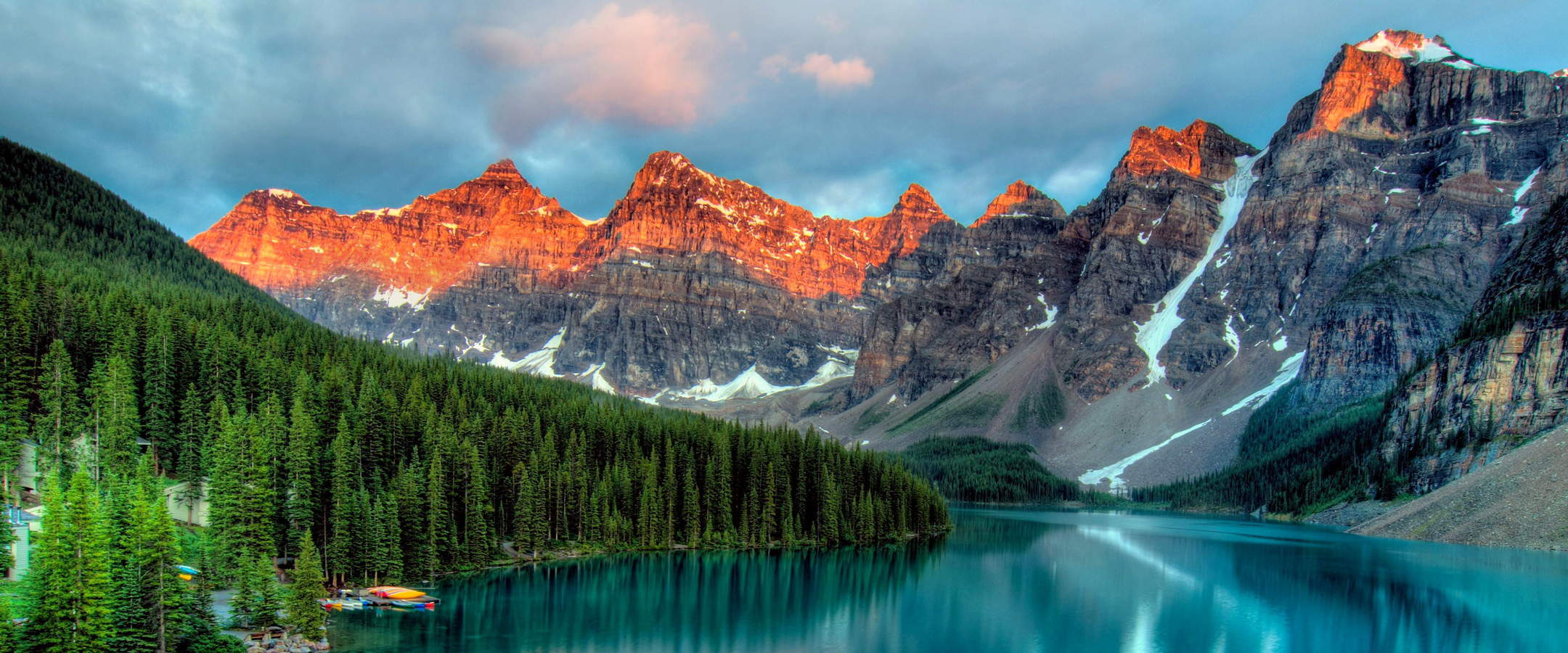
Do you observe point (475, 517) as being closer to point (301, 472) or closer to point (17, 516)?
point (301, 472)

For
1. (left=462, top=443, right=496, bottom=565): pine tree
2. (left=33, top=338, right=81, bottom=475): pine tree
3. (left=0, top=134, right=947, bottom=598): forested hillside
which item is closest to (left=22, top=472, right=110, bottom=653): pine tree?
(left=0, top=134, right=947, bottom=598): forested hillside

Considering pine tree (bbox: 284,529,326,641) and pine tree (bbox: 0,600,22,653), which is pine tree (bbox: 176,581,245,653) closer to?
pine tree (bbox: 284,529,326,641)

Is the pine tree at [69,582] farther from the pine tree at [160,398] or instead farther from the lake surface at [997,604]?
the pine tree at [160,398]

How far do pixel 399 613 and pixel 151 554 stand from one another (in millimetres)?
19334

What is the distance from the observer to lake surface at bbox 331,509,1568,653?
51.7 metres

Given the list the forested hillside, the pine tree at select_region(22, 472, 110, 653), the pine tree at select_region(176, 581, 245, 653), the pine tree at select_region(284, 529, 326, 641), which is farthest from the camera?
the forested hillside

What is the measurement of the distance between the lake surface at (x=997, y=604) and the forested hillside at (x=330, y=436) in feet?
18.1

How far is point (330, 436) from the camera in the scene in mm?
70938

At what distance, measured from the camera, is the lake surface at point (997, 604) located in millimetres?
51719

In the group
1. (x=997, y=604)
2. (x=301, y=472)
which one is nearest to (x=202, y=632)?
(x=301, y=472)

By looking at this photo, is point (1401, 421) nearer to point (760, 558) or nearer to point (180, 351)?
point (760, 558)

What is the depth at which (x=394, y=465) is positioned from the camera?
242 feet

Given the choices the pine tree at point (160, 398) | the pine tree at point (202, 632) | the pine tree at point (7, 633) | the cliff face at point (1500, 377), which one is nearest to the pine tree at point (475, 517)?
the pine tree at point (160, 398)

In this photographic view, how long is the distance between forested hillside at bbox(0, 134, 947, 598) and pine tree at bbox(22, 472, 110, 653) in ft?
38.5
